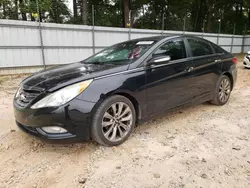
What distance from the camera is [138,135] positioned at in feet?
9.52

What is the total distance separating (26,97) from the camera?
2379 millimetres

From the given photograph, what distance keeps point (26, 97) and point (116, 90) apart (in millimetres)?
1027

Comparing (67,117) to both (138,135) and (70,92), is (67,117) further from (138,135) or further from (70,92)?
(138,135)

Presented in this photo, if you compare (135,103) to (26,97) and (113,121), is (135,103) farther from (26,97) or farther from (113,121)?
(26,97)

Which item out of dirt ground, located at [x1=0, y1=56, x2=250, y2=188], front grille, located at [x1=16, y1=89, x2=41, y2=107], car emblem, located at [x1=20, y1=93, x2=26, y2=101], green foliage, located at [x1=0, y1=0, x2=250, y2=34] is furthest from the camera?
green foliage, located at [x1=0, y1=0, x2=250, y2=34]

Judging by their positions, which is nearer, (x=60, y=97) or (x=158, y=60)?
(x=60, y=97)

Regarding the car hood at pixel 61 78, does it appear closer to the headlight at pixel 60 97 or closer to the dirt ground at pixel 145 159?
the headlight at pixel 60 97

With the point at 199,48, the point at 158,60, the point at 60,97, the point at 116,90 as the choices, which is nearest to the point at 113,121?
the point at 116,90

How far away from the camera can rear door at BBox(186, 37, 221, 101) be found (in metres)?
3.51

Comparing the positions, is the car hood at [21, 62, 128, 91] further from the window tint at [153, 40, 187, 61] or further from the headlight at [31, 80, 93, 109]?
the window tint at [153, 40, 187, 61]

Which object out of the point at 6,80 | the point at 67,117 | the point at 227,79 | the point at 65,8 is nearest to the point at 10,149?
the point at 67,117

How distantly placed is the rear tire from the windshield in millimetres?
1756

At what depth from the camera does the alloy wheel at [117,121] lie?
2.47 metres

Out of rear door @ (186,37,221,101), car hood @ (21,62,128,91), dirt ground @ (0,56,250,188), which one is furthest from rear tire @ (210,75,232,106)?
car hood @ (21,62,128,91)
